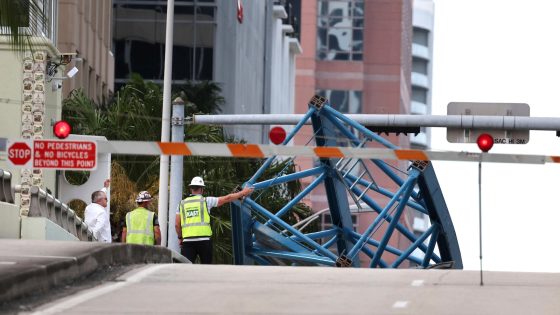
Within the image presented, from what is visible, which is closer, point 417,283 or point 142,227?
point 417,283

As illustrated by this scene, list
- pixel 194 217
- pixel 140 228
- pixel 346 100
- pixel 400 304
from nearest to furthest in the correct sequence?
pixel 400 304 < pixel 140 228 < pixel 194 217 < pixel 346 100

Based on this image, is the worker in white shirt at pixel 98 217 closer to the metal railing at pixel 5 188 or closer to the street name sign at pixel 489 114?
the metal railing at pixel 5 188

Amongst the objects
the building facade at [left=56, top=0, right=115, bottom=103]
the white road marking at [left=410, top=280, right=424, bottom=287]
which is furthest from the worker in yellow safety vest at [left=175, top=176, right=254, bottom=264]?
the building facade at [left=56, top=0, right=115, bottom=103]

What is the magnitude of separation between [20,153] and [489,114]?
81.5ft

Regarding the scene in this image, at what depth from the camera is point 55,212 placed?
1229 inches

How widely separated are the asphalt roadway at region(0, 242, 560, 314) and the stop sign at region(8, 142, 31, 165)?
4.98 ft

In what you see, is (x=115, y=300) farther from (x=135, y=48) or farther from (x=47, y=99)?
(x=135, y=48)

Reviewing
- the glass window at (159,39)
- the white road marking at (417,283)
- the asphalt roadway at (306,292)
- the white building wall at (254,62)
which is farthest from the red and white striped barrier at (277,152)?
the glass window at (159,39)

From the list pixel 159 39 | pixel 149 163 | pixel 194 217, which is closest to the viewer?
pixel 194 217

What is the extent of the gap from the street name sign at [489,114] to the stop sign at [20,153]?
76.2ft

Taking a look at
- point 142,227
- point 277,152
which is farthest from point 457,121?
point 277,152

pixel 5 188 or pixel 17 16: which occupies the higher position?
pixel 17 16

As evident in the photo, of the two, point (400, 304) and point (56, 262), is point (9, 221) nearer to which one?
point (56, 262)

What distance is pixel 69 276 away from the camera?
16.8 meters
